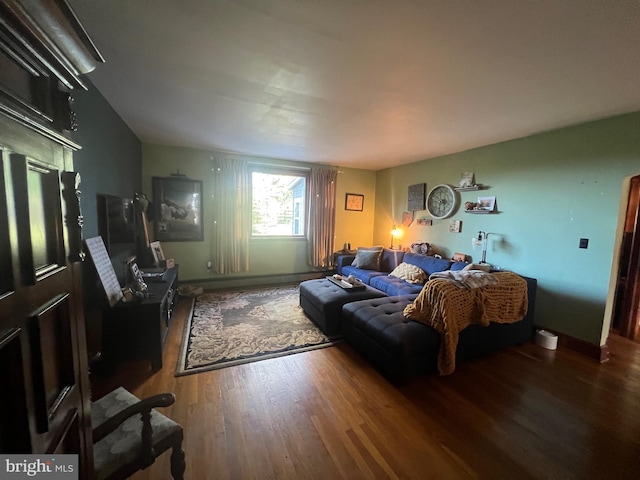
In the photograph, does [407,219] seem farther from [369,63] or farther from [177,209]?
[177,209]

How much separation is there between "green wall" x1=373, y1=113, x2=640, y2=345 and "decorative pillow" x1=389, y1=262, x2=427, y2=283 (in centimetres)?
78

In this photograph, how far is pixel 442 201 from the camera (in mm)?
4086

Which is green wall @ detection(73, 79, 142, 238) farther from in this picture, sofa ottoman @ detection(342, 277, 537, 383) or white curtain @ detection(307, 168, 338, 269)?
white curtain @ detection(307, 168, 338, 269)

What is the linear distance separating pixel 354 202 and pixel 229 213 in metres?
2.54

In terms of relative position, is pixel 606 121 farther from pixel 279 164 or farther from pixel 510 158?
pixel 279 164

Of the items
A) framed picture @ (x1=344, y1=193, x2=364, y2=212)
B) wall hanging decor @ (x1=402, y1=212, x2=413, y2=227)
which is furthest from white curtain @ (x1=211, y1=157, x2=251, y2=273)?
wall hanging decor @ (x1=402, y1=212, x2=413, y2=227)

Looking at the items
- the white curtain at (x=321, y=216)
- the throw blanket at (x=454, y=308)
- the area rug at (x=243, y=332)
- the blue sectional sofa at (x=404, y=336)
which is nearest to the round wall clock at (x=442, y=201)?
the blue sectional sofa at (x=404, y=336)

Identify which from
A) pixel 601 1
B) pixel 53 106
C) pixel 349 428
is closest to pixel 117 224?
pixel 53 106

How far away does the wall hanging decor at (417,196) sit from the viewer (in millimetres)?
4422

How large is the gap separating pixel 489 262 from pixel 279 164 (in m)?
3.67

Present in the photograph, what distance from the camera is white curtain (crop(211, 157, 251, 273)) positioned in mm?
4277

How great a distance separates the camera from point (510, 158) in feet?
10.5

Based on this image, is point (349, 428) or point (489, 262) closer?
point (349, 428)

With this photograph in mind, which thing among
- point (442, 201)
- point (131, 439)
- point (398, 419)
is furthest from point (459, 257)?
point (131, 439)
